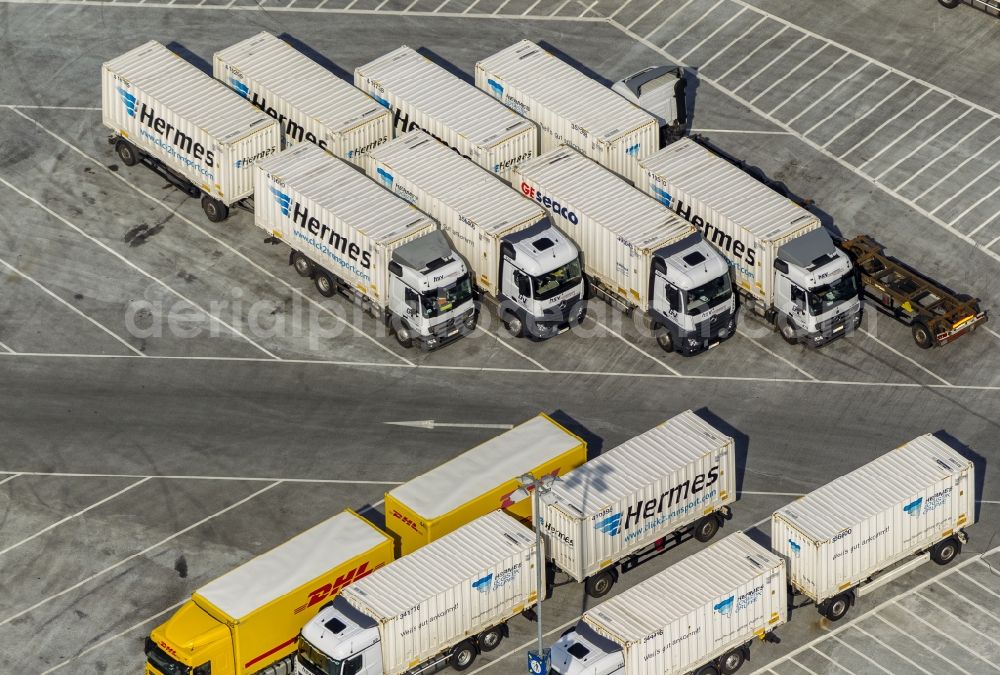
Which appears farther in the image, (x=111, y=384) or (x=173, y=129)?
(x=173, y=129)

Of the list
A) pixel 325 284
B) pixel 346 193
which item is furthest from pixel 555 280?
pixel 325 284

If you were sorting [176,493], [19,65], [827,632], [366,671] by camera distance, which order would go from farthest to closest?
[19,65] → [176,493] → [827,632] → [366,671]

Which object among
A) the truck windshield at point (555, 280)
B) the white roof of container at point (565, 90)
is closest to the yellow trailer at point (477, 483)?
the truck windshield at point (555, 280)

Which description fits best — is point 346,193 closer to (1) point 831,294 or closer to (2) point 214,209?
(2) point 214,209

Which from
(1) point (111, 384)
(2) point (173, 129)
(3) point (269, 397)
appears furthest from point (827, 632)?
(2) point (173, 129)

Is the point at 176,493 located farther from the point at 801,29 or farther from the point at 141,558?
the point at 801,29

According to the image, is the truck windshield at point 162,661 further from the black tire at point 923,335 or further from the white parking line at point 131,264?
the black tire at point 923,335

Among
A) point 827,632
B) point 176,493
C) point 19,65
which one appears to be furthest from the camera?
point 19,65

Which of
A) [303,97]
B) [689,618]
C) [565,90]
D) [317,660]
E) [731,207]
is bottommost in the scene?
[317,660]

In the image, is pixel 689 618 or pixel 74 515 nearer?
pixel 689 618
